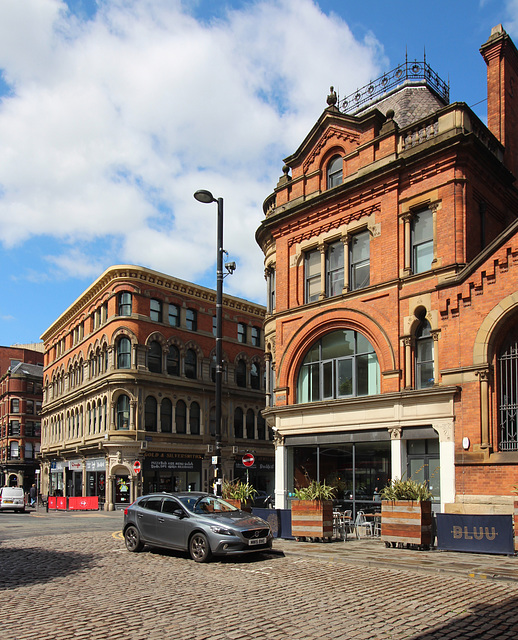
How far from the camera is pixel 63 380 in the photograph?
2169 inches

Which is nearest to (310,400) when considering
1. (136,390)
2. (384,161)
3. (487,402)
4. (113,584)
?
(487,402)

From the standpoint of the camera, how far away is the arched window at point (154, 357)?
42594mm

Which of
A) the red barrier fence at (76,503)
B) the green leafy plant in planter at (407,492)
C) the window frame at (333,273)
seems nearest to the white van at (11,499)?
the red barrier fence at (76,503)

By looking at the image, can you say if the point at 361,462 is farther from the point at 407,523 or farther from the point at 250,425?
the point at 250,425

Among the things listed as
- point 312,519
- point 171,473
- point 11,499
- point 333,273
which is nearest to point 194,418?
point 171,473

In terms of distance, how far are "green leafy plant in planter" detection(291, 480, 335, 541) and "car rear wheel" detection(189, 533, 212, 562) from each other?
12.4ft

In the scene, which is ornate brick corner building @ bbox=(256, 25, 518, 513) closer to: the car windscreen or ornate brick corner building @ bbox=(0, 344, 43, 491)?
the car windscreen

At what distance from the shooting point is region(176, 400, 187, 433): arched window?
4378cm

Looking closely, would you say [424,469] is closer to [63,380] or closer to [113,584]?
[113,584]

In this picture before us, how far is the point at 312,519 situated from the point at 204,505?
10.7ft

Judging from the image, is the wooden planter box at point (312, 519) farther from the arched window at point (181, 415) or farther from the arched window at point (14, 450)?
the arched window at point (14, 450)

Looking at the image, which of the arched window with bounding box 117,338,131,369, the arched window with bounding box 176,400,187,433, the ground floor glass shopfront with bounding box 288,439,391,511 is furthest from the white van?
the ground floor glass shopfront with bounding box 288,439,391,511

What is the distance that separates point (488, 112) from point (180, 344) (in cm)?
2674

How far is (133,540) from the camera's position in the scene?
601 inches
